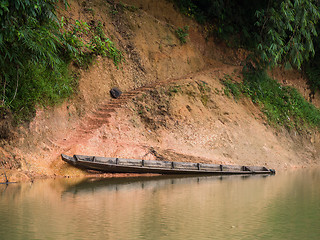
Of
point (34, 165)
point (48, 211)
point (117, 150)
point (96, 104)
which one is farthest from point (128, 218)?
point (96, 104)

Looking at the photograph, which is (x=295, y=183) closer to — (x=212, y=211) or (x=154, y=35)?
(x=212, y=211)

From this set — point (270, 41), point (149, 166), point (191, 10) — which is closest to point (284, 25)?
point (270, 41)

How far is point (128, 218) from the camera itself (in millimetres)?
6852

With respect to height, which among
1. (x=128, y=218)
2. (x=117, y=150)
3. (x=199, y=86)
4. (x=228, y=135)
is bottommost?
(x=128, y=218)

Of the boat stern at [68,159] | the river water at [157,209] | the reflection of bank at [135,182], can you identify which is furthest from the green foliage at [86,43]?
the river water at [157,209]

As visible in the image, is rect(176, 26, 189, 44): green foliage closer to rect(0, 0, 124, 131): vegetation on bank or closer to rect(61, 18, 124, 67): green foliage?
rect(61, 18, 124, 67): green foliage

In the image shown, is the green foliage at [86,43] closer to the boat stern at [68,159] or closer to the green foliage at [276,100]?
the boat stern at [68,159]

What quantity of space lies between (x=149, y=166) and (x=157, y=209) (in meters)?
4.83

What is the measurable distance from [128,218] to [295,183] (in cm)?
691

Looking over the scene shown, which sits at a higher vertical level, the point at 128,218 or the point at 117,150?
the point at 117,150

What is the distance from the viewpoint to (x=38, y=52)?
10.9 meters

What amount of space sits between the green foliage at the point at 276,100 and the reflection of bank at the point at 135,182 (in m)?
6.54

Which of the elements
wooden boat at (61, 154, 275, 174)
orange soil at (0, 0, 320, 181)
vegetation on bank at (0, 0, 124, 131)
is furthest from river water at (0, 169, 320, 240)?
vegetation on bank at (0, 0, 124, 131)

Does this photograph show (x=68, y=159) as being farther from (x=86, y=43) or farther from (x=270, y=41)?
(x=270, y=41)
